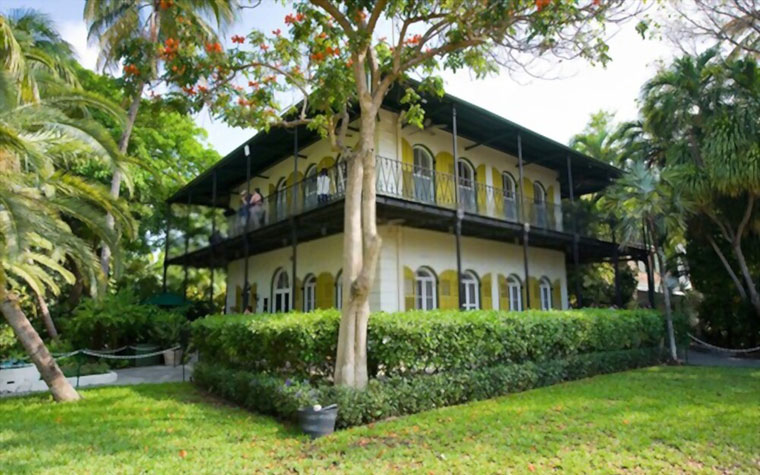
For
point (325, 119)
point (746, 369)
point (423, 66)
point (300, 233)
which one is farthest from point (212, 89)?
point (746, 369)

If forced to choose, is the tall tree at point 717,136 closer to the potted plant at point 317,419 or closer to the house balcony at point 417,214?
the house balcony at point 417,214

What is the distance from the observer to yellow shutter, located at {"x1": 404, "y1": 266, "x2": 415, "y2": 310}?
1292 cm

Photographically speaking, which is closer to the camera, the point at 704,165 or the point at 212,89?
the point at 212,89

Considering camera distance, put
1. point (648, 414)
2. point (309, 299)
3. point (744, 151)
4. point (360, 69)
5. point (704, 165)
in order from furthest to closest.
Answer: point (309, 299), point (704, 165), point (744, 151), point (360, 69), point (648, 414)

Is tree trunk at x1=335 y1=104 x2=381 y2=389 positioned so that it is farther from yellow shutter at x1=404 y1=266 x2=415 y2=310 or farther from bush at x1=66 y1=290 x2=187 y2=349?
bush at x1=66 y1=290 x2=187 y2=349

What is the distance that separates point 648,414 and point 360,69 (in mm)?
6749

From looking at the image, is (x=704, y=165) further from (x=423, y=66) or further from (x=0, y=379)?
(x=0, y=379)

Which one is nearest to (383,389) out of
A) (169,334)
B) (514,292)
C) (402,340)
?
(402,340)

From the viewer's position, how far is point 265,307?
58.1 feet

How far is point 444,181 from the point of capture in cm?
1412

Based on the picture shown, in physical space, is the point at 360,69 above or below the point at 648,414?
above

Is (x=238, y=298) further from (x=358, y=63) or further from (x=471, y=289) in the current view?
(x=358, y=63)

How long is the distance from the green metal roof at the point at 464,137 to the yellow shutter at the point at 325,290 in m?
4.43

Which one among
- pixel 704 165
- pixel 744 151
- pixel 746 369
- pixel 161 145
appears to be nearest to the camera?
pixel 746 369
